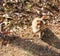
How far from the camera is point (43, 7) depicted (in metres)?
6.04

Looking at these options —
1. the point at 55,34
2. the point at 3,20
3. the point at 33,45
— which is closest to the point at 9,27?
the point at 3,20

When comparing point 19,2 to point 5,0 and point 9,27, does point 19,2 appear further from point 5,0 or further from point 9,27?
point 9,27

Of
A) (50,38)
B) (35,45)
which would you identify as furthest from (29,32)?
(50,38)

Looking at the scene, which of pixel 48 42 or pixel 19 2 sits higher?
pixel 19 2

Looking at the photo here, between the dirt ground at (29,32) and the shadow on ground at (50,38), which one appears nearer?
the dirt ground at (29,32)

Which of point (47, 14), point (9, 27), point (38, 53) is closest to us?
point (38, 53)

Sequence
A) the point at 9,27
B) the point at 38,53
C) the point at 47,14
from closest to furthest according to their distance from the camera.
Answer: the point at 38,53 → the point at 9,27 → the point at 47,14

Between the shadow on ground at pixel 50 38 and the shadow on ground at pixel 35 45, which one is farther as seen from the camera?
the shadow on ground at pixel 50 38

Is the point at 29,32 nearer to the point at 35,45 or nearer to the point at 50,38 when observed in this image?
the point at 35,45

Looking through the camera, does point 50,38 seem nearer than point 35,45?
No

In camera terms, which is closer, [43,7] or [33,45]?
[33,45]

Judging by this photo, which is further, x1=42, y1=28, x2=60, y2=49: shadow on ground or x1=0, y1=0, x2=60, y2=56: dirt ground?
x1=42, y1=28, x2=60, y2=49: shadow on ground

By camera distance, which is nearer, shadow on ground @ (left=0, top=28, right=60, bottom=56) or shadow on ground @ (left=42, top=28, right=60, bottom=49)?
shadow on ground @ (left=0, top=28, right=60, bottom=56)

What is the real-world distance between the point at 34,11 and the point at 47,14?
34cm
